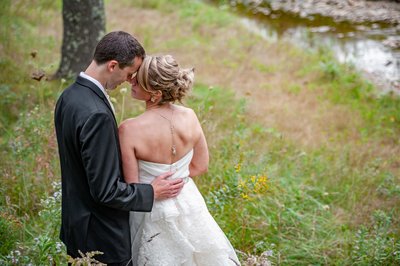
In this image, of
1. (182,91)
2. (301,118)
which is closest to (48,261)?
(182,91)

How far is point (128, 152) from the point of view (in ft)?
8.82

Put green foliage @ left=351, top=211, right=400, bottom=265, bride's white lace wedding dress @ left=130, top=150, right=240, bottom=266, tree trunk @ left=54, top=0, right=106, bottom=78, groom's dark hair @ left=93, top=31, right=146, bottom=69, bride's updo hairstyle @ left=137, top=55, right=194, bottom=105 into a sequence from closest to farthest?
groom's dark hair @ left=93, top=31, right=146, bottom=69
bride's updo hairstyle @ left=137, top=55, right=194, bottom=105
bride's white lace wedding dress @ left=130, top=150, right=240, bottom=266
green foliage @ left=351, top=211, right=400, bottom=265
tree trunk @ left=54, top=0, right=106, bottom=78

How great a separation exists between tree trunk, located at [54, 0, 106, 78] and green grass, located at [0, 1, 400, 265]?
39cm

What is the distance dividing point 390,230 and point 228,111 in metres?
2.95

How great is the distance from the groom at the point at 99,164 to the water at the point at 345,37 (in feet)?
23.3

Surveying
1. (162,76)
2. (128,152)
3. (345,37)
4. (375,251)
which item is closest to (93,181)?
(128,152)

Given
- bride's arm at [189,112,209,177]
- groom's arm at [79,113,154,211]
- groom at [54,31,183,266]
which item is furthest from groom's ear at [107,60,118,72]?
Answer: bride's arm at [189,112,209,177]

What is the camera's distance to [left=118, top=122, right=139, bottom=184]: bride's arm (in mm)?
2688

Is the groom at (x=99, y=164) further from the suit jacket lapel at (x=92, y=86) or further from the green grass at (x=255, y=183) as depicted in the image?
the green grass at (x=255, y=183)

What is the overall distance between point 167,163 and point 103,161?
0.56 metres

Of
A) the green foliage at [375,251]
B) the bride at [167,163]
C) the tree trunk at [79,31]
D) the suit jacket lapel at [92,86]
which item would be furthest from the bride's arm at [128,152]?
the tree trunk at [79,31]

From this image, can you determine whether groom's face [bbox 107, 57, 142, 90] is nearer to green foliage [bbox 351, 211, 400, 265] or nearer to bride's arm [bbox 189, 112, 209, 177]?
bride's arm [bbox 189, 112, 209, 177]

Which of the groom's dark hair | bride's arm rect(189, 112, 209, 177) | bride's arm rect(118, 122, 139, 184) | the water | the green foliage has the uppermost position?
the groom's dark hair

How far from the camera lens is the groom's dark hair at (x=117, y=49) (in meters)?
2.49
